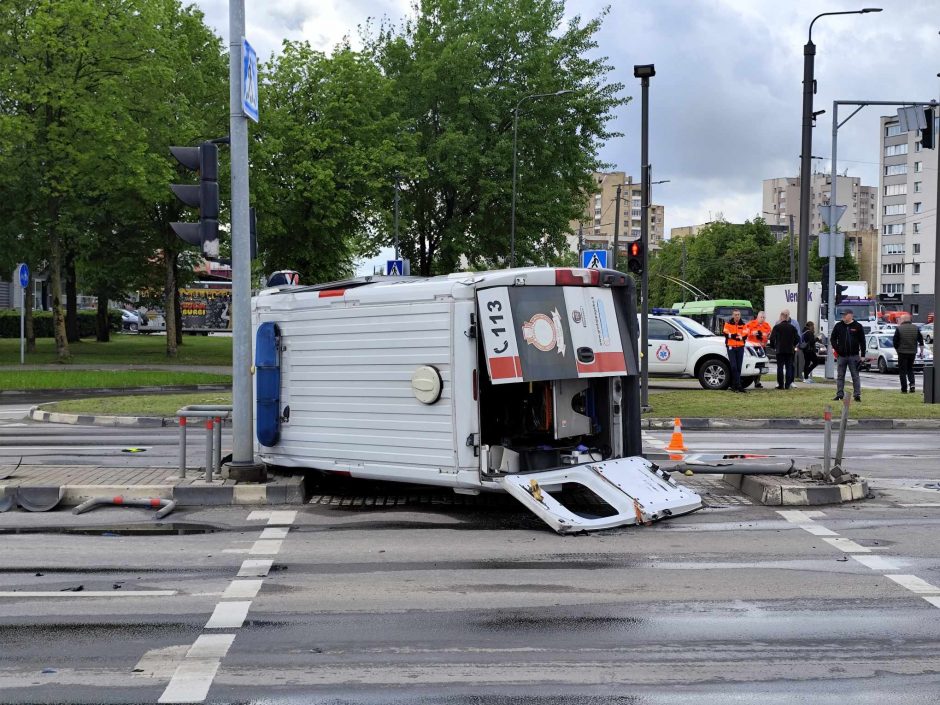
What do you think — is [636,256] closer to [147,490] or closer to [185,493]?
[185,493]

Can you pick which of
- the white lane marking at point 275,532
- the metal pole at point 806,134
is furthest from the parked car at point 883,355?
the white lane marking at point 275,532

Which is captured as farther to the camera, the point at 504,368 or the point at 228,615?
the point at 504,368

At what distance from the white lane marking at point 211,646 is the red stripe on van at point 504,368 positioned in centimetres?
365

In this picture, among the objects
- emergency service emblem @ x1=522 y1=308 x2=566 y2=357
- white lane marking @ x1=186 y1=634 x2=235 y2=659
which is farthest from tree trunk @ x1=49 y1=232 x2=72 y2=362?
white lane marking @ x1=186 y1=634 x2=235 y2=659

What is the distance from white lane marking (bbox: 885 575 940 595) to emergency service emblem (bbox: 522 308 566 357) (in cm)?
331

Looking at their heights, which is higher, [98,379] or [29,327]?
[29,327]

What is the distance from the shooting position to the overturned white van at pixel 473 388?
357 inches

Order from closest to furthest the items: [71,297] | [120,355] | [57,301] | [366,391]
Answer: [366,391] → [57,301] → [120,355] → [71,297]

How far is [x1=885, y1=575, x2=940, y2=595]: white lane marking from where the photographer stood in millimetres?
6809

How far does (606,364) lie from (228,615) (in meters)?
4.62

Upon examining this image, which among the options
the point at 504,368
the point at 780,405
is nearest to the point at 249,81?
the point at 504,368

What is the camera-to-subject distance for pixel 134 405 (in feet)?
69.1

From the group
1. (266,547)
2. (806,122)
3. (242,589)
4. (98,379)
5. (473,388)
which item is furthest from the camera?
(98,379)

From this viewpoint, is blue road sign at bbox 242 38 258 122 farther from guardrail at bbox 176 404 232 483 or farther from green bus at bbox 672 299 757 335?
green bus at bbox 672 299 757 335
